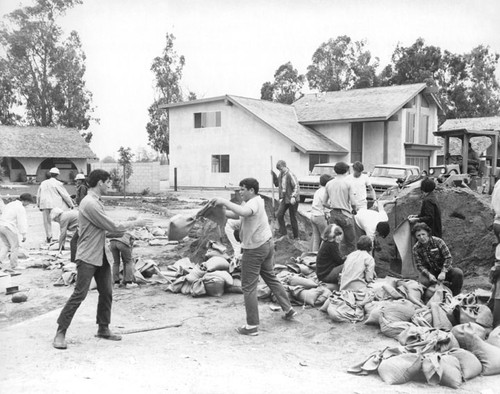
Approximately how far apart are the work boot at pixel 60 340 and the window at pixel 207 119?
87.9ft

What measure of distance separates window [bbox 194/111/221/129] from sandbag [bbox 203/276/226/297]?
24739 millimetres

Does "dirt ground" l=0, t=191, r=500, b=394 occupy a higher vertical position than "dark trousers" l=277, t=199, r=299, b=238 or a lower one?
lower

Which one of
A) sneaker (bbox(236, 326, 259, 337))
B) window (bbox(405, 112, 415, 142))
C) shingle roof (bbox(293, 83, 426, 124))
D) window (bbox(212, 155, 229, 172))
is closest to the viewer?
sneaker (bbox(236, 326, 259, 337))

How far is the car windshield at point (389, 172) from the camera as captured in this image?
18.9 meters

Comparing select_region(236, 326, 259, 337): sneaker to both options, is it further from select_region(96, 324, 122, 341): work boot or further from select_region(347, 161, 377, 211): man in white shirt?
select_region(347, 161, 377, 211): man in white shirt

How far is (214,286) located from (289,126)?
2373 cm

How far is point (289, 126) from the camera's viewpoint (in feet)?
99.0

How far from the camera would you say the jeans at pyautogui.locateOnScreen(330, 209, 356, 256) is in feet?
26.7

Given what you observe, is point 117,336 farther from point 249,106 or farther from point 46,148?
point 46,148

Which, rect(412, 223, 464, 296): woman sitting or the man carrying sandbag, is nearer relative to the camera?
the man carrying sandbag

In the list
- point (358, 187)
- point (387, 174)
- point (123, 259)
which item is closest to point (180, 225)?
point (123, 259)

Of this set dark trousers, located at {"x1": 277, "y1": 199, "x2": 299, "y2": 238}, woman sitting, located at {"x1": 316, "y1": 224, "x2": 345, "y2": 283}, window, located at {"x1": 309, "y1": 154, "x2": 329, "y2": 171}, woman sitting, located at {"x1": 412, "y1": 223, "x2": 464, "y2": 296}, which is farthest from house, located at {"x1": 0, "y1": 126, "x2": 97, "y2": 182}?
woman sitting, located at {"x1": 412, "y1": 223, "x2": 464, "y2": 296}

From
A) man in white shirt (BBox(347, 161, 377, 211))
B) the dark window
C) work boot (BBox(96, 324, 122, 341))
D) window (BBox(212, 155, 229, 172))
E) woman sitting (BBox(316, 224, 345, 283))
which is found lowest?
work boot (BBox(96, 324, 122, 341))

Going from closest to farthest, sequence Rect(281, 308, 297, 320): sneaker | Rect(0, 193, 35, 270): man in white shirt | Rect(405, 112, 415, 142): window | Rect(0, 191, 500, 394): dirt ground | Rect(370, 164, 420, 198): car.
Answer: Rect(0, 191, 500, 394): dirt ground → Rect(281, 308, 297, 320): sneaker → Rect(0, 193, 35, 270): man in white shirt → Rect(370, 164, 420, 198): car → Rect(405, 112, 415, 142): window
